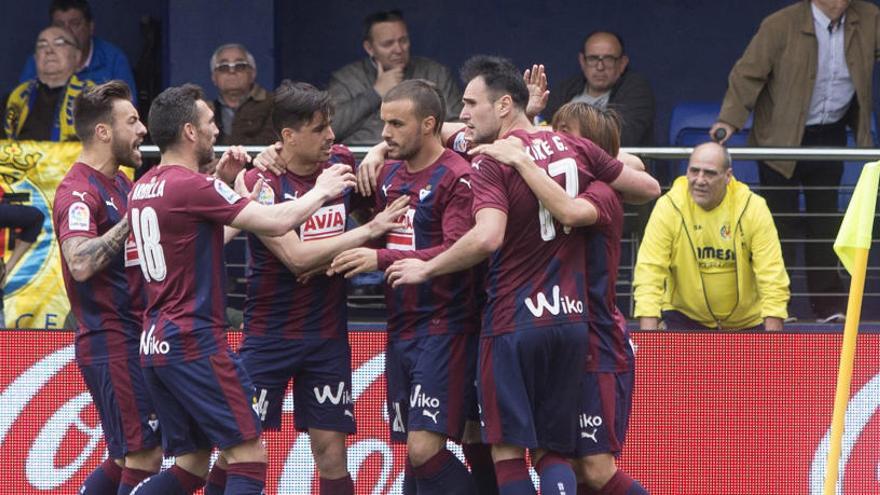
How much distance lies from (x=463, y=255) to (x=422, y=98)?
908 millimetres

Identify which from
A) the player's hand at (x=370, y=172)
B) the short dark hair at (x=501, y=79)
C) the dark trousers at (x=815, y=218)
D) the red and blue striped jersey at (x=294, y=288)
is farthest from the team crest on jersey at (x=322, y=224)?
the dark trousers at (x=815, y=218)

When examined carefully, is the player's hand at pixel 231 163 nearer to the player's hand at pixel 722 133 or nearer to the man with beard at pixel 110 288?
the man with beard at pixel 110 288

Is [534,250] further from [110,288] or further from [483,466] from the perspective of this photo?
[110,288]

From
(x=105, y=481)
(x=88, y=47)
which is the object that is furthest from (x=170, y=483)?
(x=88, y=47)

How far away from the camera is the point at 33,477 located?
10.0 meters

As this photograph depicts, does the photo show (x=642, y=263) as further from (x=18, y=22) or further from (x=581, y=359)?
(x=18, y=22)

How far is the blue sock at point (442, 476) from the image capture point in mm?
8227

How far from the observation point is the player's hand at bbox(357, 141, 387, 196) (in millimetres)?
8539

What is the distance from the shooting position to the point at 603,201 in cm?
803

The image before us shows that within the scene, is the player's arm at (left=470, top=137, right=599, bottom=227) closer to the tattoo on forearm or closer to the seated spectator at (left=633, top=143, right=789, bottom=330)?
the tattoo on forearm

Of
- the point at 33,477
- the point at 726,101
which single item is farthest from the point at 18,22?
the point at 726,101

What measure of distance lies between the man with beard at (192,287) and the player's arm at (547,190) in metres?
0.78

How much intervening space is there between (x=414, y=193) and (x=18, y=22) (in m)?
7.02

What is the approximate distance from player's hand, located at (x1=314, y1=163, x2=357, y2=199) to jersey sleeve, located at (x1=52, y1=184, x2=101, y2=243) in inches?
43.8
